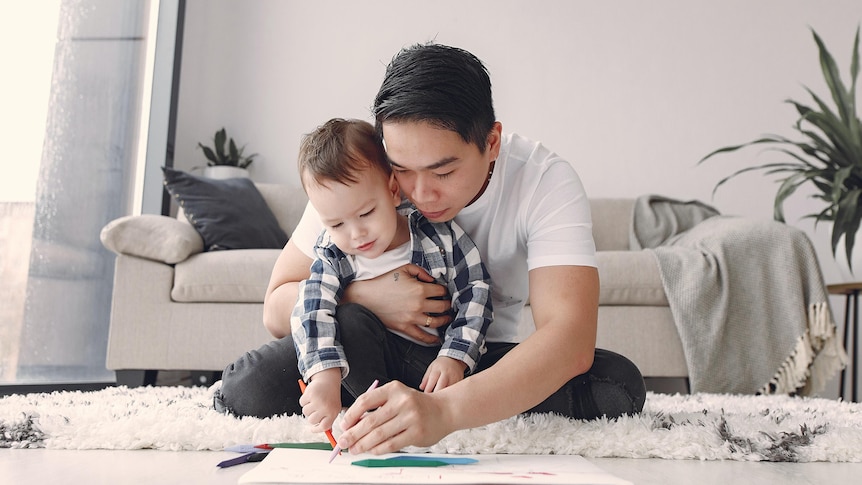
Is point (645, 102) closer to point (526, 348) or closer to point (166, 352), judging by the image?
point (166, 352)

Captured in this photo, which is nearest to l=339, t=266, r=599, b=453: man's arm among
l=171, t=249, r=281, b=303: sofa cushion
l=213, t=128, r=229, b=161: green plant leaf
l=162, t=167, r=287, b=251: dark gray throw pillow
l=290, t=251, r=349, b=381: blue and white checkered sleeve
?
l=290, t=251, r=349, b=381: blue and white checkered sleeve

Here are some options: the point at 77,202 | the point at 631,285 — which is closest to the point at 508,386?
the point at 631,285

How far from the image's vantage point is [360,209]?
1.17 m

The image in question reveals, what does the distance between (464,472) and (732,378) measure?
72.2 inches

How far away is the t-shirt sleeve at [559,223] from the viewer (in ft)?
3.84

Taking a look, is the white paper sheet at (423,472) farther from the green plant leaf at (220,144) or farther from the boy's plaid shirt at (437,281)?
the green plant leaf at (220,144)

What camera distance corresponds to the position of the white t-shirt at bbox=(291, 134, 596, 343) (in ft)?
3.90

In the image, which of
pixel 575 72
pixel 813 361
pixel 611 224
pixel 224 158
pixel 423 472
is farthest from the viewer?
pixel 575 72

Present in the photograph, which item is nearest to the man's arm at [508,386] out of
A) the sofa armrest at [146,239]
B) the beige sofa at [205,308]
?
the beige sofa at [205,308]

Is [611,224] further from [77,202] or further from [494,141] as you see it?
[494,141]

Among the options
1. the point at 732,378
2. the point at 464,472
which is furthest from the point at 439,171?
the point at 732,378

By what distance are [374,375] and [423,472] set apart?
45 centimetres

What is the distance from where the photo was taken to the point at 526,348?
1.04 m

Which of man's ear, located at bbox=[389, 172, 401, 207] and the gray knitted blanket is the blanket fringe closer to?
the gray knitted blanket
